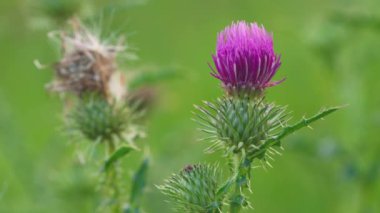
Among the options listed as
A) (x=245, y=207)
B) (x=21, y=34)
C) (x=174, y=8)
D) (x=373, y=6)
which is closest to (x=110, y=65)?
(x=245, y=207)

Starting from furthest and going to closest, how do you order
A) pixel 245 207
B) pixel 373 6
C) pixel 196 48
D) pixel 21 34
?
pixel 196 48 < pixel 21 34 < pixel 373 6 < pixel 245 207

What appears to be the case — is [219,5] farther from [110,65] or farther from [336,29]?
[110,65]

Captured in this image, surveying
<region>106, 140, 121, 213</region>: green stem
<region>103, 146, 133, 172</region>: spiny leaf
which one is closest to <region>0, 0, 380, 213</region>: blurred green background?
<region>106, 140, 121, 213</region>: green stem

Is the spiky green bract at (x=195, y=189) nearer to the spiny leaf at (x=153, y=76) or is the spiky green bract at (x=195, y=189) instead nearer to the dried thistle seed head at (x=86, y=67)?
the dried thistle seed head at (x=86, y=67)

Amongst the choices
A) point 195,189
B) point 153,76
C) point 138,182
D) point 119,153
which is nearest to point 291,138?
point 153,76

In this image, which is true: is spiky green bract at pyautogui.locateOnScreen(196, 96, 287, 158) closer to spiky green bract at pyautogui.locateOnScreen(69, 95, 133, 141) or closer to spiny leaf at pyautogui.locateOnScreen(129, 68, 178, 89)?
spiky green bract at pyautogui.locateOnScreen(69, 95, 133, 141)

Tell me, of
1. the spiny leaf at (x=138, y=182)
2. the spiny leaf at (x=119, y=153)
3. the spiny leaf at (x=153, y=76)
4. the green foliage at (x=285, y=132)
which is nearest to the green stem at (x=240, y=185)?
the green foliage at (x=285, y=132)
